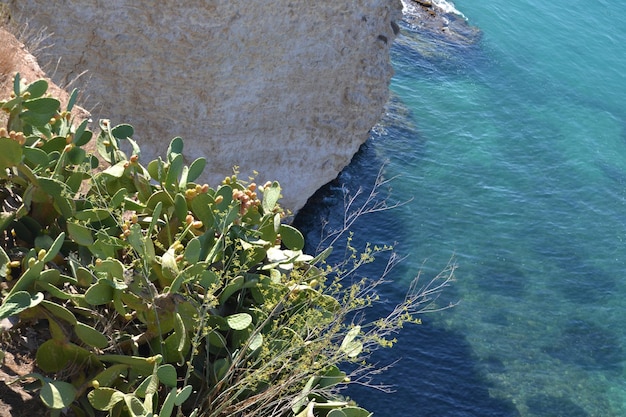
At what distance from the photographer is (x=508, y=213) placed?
20359mm

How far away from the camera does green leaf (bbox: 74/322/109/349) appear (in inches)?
200

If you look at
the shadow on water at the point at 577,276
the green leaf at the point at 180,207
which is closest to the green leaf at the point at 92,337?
the green leaf at the point at 180,207

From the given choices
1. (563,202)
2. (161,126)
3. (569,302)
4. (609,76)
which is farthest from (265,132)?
(609,76)

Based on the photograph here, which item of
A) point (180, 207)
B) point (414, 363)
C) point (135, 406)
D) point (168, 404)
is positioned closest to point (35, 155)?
point (180, 207)

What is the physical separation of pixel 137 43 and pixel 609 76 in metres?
20.5

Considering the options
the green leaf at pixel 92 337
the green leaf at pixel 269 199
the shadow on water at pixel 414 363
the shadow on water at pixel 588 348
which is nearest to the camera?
the green leaf at pixel 92 337

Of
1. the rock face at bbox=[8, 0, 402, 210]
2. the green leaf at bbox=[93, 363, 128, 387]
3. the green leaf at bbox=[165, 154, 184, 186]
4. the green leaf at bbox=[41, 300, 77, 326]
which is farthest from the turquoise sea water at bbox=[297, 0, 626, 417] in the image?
the green leaf at bbox=[41, 300, 77, 326]

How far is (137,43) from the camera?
12852 mm

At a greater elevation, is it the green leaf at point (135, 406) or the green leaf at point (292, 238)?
the green leaf at point (292, 238)

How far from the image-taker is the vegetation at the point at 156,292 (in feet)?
17.0

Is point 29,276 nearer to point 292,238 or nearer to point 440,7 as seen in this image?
point 292,238

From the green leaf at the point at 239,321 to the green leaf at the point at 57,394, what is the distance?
1.13m

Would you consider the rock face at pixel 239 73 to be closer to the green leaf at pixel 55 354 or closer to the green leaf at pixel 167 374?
the green leaf at pixel 55 354

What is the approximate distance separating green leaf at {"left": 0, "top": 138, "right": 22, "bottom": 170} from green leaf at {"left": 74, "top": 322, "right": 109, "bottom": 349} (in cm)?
129
